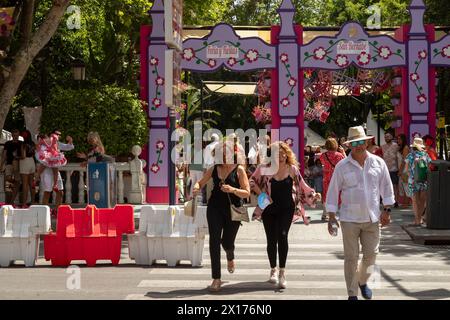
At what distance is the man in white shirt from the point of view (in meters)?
9.12

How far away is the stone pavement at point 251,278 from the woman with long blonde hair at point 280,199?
0.36 m

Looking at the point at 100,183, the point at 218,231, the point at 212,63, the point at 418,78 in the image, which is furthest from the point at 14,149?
the point at 218,231

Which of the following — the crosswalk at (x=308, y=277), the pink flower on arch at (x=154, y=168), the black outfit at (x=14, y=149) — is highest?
the black outfit at (x=14, y=149)

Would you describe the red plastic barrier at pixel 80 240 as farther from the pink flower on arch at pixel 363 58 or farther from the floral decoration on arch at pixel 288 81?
the pink flower on arch at pixel 363 58

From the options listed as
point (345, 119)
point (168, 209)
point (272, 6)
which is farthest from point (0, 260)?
point (272, 6)

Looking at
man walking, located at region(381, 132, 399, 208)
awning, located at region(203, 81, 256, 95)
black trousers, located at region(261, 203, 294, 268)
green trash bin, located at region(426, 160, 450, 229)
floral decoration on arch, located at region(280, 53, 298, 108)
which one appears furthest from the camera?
awning, located at region(203, 81, 256, 95)

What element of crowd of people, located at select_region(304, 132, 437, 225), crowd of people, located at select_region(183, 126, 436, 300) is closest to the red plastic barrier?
crowd of people, located at select_region(183, 126, 436, 300)

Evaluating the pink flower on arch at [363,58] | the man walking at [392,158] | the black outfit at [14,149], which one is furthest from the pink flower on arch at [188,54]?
the man walking at [392,158]

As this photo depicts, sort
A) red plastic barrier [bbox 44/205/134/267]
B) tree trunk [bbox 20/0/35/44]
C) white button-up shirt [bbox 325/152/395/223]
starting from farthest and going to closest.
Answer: tree trunk [bbox 20/0/35/44] < red plastic barrier [bbox 44/205/134/267] < white button-up shirt [bbox 325/152/395/223]

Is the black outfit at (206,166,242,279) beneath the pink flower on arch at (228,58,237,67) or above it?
beneath

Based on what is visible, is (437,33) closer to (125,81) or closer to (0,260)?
(125,81)

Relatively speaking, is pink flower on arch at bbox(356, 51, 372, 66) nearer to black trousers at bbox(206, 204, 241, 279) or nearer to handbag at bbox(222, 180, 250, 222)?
black trousers at bbox(206, 204, 241, 279)

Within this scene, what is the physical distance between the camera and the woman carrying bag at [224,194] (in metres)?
10.4
